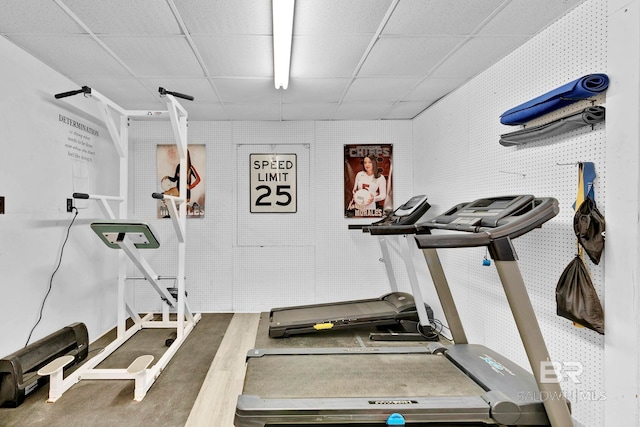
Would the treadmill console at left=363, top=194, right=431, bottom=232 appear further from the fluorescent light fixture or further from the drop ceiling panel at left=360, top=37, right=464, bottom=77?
the fluorescent light fixture

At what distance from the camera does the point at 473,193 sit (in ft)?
10.4

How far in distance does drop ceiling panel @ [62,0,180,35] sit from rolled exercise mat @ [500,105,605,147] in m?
2.45

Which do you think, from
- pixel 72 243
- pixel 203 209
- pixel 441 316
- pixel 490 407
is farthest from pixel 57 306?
pixel 441 316

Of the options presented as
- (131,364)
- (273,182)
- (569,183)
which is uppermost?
(273,182)

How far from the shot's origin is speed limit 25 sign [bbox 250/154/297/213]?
4664 mm

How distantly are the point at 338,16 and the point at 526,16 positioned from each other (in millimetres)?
1200

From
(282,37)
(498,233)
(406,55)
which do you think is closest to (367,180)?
(406,55)

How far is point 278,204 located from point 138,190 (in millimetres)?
1894

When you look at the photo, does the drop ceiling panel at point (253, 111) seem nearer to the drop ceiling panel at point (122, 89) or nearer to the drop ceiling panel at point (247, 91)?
the drop ceiling panel at point (247, 91)

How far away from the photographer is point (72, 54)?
8.94 ft

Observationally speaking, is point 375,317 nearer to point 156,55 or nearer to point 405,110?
point 405,110

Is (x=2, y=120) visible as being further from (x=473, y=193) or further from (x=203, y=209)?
(x=473, y=193)

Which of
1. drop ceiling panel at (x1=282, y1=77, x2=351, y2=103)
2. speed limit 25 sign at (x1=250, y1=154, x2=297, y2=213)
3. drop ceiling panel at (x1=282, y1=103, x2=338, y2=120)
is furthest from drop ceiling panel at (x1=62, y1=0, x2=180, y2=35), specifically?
speed limit 25 sign at (x1=250, y1=154, x2=297, y2=213)

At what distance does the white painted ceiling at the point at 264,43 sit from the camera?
83.0 inches
